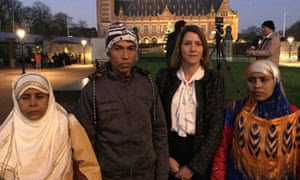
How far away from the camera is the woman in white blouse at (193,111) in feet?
7.68

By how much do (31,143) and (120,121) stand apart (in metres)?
0.55

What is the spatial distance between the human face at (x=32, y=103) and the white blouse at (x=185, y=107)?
962 millimetres

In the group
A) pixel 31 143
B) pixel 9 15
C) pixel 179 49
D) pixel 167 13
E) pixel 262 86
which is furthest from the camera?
pixel 167 13

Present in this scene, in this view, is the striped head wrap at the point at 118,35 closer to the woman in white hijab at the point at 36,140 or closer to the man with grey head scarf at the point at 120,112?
the man with grey head scarf at the point at 120,112

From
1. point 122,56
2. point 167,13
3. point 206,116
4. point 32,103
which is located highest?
point 167,13

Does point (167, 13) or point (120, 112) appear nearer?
point (120, 112)

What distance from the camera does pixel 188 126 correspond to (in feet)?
7.84

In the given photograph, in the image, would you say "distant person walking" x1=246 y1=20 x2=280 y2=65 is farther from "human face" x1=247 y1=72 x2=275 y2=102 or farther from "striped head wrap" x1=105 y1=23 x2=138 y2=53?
"striped head wrap" x1=105 y1=23 x2=138 y2=53

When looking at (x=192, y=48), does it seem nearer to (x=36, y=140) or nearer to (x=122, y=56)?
(x=122, y=56)

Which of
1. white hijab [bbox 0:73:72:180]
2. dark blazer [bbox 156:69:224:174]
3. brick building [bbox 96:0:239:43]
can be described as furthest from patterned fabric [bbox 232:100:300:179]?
brick building [bbox 96:0:239:43]

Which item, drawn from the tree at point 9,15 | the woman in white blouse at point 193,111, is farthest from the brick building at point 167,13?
the woman in white blouse at point 193,111

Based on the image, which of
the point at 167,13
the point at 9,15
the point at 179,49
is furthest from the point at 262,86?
the point at 167,13

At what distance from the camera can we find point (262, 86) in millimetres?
2021

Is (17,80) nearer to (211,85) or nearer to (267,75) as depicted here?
(211,85)
